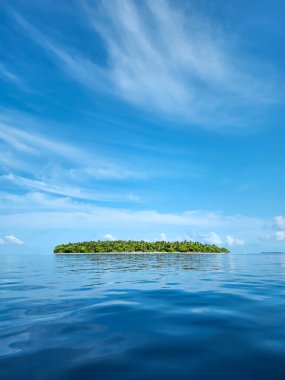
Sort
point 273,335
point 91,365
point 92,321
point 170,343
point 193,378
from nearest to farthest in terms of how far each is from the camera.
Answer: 1. point 193,378
2. point 91,365
3. point 170,343
4. point 273,335
5. point 92,321

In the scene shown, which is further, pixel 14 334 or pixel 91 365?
pixel 14 334

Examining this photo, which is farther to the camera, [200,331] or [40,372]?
[200,331]

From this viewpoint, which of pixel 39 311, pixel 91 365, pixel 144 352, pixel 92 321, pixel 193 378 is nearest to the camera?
pixel 193 378

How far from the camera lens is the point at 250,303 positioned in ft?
38.2

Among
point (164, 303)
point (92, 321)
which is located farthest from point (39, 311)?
point (164, 303)

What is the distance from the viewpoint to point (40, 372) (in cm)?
516

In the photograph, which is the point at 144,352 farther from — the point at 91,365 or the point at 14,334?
the point at 14,334

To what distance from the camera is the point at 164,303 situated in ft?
39.0

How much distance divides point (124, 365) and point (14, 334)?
3.64 meters

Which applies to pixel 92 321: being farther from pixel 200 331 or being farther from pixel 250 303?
pixel 250 303

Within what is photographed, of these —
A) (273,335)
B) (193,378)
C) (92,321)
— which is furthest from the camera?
(92,321)

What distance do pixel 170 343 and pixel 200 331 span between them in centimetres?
135

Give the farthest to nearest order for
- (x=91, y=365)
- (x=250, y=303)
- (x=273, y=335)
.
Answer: (x=250, y=303), (x=273, y=335), (x=91, y=365)

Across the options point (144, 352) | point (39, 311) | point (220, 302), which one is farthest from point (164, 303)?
point (144, 352)
